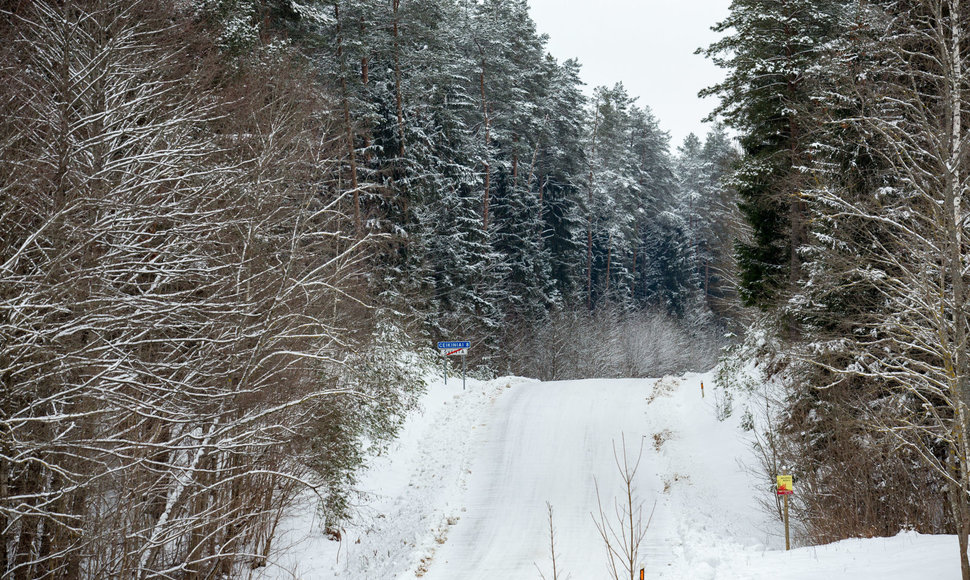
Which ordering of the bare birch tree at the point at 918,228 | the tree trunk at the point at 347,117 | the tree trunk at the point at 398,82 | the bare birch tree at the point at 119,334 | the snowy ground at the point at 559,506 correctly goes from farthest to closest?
1. the tree trunk at the point at 398,82
2. the tree trunk at the point at 347,117
3. the snowy ground at the point at 559,506
4. the bare birch tree at the point at 918,228
5. the bare birch tree at the point at 119,334

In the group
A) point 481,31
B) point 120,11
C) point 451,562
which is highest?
point 481,31

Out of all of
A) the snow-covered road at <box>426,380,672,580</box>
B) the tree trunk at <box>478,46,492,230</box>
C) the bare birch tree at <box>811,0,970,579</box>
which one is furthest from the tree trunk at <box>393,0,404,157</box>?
the bare birch tree at <box>811,0,970,579</box>

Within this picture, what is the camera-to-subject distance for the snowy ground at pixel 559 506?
965 cm

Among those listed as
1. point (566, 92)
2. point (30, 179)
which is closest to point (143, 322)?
point (30, 179)

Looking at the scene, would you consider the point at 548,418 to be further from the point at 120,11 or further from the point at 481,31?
the point at 481,31

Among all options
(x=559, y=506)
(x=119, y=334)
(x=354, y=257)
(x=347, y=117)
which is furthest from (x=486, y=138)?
(x=119, y=334)

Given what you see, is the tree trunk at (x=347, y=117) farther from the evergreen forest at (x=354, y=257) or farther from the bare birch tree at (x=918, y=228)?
the bare birch tree at (x=918, y=228)

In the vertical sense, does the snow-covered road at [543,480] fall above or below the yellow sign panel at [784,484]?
below

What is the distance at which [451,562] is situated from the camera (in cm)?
1098

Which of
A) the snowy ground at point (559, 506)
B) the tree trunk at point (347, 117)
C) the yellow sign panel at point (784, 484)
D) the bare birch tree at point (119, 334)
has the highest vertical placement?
the tree trunk at point (347, 117)

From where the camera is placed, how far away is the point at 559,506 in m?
13.5

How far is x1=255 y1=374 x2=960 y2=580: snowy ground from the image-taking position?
9648 millimetres

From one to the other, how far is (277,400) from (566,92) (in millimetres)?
36241

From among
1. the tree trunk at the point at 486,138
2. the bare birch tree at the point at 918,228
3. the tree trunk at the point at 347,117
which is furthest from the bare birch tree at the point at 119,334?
the tree trunk at the point at 486,138
